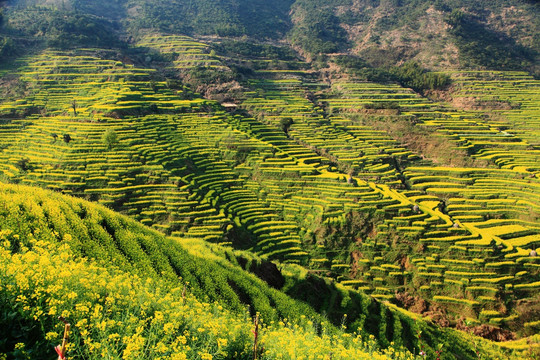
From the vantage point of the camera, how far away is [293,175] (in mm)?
37688

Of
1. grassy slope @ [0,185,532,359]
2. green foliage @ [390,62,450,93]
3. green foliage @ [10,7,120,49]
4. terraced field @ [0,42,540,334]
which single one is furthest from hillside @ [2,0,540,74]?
grassy slope @ [0,185,532,359]

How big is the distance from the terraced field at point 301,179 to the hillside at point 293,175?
20cm

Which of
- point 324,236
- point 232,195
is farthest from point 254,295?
point 232,195

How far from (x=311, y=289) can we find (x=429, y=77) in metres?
61.3

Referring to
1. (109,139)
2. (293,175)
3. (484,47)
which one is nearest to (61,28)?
(109,139)

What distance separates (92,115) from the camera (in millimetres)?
40562

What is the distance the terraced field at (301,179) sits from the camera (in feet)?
95.8

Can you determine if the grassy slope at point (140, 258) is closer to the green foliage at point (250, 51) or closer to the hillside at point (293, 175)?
the hillside at point (293, 175)

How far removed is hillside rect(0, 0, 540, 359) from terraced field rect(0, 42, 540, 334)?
20cm

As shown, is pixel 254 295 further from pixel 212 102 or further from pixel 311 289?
pixel 212 102

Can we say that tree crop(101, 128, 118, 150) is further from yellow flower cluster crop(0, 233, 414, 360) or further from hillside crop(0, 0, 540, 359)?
yellow flower cluster crop(0, 233, 414, 360)

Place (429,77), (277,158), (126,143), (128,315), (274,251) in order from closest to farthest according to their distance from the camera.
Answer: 1. (128,315)
2. (274,251)
3. (126,143)
4. (277,158)
5. (429,77)

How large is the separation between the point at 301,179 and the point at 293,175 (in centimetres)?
114

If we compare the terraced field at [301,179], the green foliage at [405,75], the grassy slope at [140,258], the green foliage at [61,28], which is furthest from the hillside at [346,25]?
the grassy slope at [140,258]
